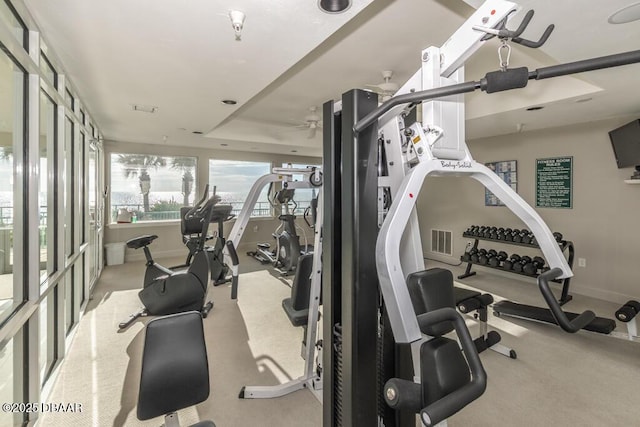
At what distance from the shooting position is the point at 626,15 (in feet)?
5.07

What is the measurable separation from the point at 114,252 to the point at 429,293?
5867mm

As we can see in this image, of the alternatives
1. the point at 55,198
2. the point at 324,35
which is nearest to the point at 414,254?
the point at 324,35

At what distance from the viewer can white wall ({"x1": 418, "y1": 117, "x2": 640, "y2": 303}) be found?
11.7ft

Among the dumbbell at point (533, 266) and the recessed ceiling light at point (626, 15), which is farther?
the dumbbell at point (533, 266)

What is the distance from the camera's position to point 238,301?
3699mm

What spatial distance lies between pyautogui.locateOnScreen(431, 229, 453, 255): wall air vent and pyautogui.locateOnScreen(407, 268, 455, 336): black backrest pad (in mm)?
4787

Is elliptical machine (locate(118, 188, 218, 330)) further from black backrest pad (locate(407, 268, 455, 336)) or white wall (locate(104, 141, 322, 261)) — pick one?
white wall (locate(104, 141, 322, 261))

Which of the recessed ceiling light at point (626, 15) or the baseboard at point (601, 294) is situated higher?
the recessed ceiling light at point (626, 15)

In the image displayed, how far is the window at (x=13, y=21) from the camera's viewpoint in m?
1.40

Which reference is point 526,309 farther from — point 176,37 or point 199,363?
point 176,37

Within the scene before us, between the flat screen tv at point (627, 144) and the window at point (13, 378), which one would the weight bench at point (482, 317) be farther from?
the window at point (13, 378)

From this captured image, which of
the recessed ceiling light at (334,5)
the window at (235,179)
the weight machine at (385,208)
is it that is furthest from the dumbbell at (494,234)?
the window at (235,179)

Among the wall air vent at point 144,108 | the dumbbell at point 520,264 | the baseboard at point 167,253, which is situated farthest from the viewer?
the baseboard at point 167,253

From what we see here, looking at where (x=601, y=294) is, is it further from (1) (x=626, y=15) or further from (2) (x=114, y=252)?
(2) (x=114, y=252)
